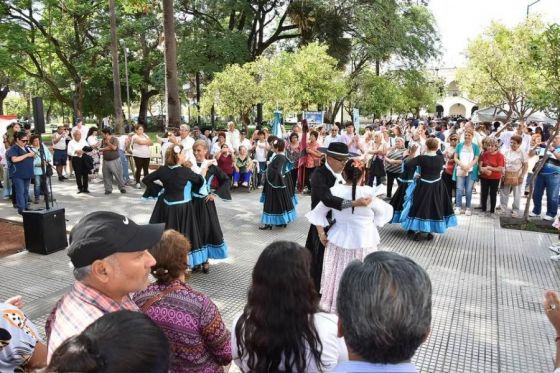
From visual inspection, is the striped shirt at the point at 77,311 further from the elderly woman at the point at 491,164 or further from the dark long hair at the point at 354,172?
the elderly woman at the point at 491,164

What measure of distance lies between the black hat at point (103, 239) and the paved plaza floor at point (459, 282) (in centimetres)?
295

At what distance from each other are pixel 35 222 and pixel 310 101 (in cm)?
1598

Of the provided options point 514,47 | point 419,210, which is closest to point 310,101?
point 514,47

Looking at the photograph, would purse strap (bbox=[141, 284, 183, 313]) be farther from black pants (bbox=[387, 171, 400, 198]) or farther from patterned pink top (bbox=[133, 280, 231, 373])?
black pants (bbox=[387, 171, 400, 198])

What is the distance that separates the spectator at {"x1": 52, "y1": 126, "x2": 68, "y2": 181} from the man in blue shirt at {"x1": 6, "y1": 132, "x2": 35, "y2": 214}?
13.4 ft

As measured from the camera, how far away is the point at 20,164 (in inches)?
359

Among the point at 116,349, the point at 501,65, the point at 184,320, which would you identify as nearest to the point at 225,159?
the point at 184,320

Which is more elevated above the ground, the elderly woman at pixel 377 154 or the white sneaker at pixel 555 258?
the elderly woman at pixel 377 154

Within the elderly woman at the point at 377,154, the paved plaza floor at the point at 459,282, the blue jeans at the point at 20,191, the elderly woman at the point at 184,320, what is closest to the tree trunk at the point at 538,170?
the paved plaza floor at the point at 459,282

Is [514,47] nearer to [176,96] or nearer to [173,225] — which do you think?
[176,96]

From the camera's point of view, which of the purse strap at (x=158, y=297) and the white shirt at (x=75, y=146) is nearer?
the purse strap at (x=158, y=297)

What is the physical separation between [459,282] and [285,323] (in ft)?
14.9

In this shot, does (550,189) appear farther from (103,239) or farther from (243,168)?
(103,239)

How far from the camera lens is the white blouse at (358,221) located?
430cm
